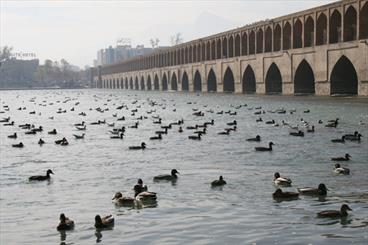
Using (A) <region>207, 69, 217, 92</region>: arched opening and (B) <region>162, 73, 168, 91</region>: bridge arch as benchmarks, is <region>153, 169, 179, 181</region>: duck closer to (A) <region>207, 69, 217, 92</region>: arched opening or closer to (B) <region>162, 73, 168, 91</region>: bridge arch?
(A) <region>207, 69, 217, 92</region>: arched opening

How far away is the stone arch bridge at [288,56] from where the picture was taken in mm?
48469

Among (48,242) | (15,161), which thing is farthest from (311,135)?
(48,242)

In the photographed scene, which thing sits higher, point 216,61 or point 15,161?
point 216,61

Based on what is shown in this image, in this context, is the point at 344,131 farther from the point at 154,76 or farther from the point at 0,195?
the point at 154,76

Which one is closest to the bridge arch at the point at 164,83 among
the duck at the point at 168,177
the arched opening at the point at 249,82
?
the arched opening at the point at 249,82

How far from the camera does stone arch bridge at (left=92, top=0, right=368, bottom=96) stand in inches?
1908

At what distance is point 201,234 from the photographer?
10875mm

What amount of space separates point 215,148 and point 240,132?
576 centimetres

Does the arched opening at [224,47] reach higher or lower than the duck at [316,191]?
higher

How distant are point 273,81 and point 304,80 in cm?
682

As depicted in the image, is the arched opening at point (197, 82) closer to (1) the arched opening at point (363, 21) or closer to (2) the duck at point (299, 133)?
(1) the arched opening at point (363, 21)

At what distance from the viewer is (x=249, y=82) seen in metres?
70.8

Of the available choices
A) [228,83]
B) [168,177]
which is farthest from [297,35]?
[168,177]

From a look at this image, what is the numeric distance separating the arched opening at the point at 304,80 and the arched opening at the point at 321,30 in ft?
9.58
